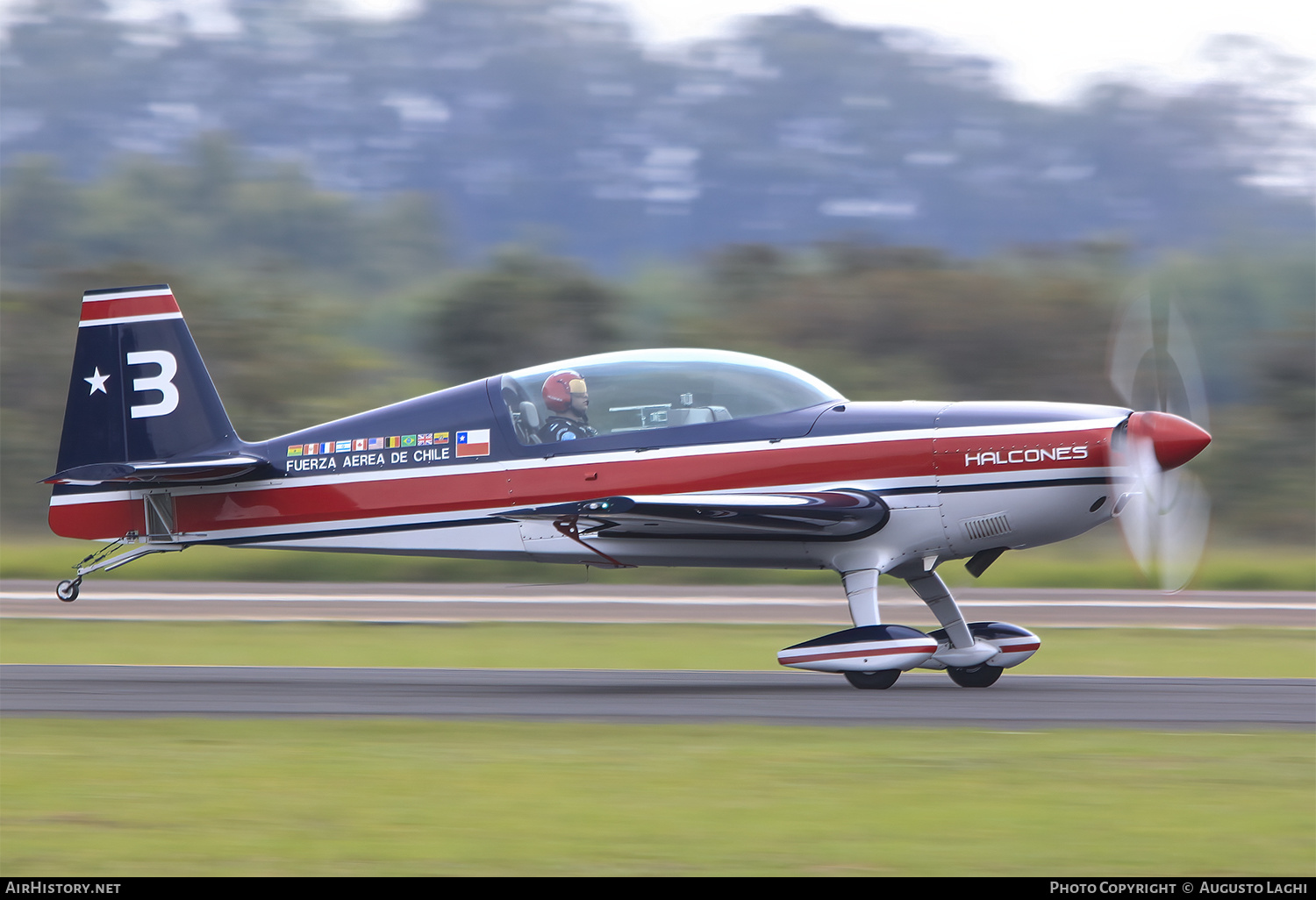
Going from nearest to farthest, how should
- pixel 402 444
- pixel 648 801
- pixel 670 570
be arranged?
pixel 648 801 → pixel 402 444 → pixel 670 570

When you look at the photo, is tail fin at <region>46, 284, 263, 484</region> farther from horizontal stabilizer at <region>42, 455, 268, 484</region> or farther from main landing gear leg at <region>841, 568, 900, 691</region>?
main landing gear leg at <region>841, 568, 900, 691</region>

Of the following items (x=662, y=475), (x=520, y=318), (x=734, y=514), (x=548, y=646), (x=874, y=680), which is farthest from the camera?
(x=520, y=318)

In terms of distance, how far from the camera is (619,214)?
9250 cm

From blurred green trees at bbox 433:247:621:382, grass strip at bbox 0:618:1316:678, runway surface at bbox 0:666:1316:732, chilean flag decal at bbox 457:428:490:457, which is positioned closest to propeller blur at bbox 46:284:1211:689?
chilean flag decal at bbox 457:428:490:457

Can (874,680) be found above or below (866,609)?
below

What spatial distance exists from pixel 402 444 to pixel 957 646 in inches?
180

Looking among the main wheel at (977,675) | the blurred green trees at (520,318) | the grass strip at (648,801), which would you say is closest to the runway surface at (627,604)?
the main wheel at (977,675)

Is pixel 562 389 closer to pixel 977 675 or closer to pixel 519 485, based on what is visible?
pixel 519 485

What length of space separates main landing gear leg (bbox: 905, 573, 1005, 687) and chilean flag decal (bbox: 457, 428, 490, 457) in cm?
344

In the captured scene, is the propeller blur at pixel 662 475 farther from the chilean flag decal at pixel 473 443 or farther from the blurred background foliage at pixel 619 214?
the blurred background foliage at pixel 619 214

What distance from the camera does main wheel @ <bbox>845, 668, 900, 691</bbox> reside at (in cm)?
948

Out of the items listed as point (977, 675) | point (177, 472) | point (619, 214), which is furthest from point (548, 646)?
point (619, 214)

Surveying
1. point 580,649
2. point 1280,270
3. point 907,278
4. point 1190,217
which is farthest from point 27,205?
point 1190,217

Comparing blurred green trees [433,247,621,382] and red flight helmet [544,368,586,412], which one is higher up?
blurred green trees [433,247,621,382]
